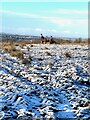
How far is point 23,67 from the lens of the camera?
1538cm

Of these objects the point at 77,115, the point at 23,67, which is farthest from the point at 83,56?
the point at 77,115

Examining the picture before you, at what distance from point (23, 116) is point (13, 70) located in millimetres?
5318

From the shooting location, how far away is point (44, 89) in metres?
11.7

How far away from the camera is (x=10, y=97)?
10492 mm

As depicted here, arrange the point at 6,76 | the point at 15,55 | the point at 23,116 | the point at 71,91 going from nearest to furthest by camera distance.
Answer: the point at 23,116, the point at 71,91, the point at 6,76, the point at 15,55

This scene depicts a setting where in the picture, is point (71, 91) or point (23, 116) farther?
point (71, 91)

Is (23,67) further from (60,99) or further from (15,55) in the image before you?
(60,99)

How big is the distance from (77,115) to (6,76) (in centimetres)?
442

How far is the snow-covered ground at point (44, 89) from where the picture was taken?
963 centimetres

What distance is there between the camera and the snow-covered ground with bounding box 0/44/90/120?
963 centimetres

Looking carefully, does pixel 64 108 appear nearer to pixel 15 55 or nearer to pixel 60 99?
pixel 60 99

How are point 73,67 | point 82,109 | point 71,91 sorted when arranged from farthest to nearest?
1. point 73,67
2. point 71,91
3. point 82,109

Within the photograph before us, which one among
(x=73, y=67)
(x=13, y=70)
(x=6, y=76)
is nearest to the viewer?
(x=6, y=76)

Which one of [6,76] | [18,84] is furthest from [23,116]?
[6,76]
